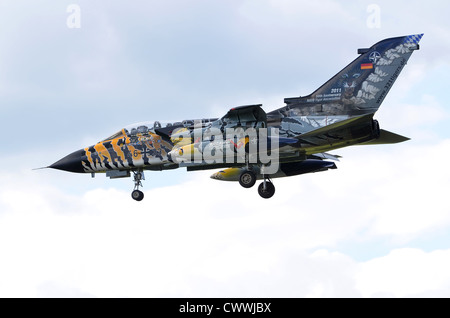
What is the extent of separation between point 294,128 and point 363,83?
3.13 meters

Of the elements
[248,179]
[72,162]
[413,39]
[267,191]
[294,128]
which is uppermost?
[413,39]

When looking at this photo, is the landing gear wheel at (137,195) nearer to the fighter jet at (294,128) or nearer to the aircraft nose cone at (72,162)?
the fighter jet at (294,128)

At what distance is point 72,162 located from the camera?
35844mm

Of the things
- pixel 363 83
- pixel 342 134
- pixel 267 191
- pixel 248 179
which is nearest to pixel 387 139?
pixel 363 83

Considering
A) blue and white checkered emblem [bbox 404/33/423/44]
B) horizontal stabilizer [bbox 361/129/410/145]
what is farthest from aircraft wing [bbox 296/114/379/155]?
blue and white checkered emblem [bbox 404/33/423/44]

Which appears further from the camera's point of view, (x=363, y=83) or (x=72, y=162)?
(x=72, y=162)

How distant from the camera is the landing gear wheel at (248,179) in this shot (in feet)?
109

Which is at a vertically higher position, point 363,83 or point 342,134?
point 363,83

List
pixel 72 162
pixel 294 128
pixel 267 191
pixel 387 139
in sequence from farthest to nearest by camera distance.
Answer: pixel 72 162, pixel 267 191, pixel 387 139, pixel 294 128

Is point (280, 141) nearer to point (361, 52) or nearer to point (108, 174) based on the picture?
point (361, 52)

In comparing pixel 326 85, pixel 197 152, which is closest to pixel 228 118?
pixel 197 152

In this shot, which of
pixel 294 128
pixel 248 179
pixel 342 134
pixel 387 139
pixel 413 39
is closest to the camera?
pixel 342 134

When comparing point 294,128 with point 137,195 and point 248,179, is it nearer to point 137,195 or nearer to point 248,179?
point 248,179

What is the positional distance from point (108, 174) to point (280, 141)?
26.4ft
